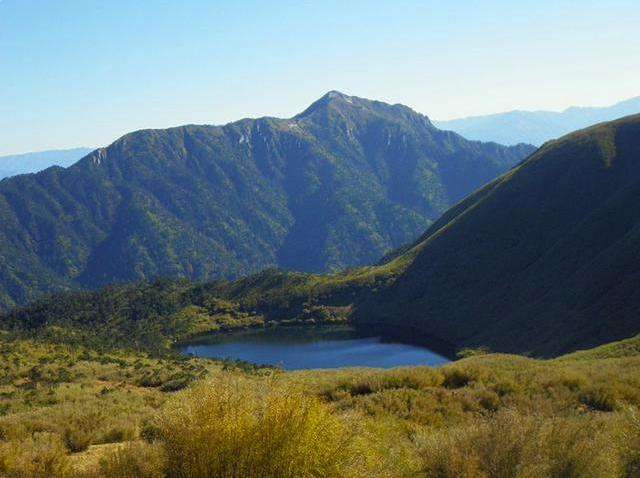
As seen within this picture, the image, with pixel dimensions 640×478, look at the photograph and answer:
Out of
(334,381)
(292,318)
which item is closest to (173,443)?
(334,381)

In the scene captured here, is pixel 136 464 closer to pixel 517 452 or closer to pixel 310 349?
pixel 517 452

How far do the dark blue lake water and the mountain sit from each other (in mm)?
7550

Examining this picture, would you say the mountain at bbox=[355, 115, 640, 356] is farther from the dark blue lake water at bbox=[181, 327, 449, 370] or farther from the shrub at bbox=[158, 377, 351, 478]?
the shrub at bbox=[158, 377, 351, 478]

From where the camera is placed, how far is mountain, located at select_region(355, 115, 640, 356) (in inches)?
2532

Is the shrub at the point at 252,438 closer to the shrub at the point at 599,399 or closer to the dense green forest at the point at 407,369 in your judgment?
the dense green forest at the point at 407,369

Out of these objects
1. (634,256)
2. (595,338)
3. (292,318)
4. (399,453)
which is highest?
(399,453)

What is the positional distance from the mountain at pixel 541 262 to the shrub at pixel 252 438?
52335 millimetres

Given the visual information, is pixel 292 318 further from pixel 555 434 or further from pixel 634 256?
pixel 555 434

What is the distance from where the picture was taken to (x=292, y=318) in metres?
118

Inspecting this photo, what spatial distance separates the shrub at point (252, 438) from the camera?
25.7 feet

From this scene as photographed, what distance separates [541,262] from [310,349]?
3899 cm

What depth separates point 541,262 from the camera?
3376 inches

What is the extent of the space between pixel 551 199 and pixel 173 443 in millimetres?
101338

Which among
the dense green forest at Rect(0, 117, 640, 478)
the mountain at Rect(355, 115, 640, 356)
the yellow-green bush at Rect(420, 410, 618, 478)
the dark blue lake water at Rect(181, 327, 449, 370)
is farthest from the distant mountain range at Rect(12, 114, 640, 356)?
the yellow-green bush at Rect(420, 410, 618, 478)
